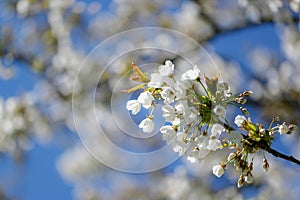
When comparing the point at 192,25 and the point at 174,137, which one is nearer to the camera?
the point at 174,137

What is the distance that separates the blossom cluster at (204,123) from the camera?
1841 mm

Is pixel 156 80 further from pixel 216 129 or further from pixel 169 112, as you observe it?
pixel 216 129

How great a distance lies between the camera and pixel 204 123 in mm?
1882

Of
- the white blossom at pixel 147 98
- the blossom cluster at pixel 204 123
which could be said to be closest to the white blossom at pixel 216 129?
the blossom cluster at pixel 204 123

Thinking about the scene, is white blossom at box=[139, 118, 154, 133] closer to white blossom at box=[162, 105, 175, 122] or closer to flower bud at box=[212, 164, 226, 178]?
white blossom at box=[162, 105, 175, 122]

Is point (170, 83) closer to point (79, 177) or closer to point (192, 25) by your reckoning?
Result: point (192, 25)

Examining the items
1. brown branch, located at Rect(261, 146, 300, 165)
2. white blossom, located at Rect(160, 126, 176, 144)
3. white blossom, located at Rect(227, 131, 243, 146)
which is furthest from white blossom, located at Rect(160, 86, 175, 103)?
brown branch, located at Rect(261, 146, 300, 165)

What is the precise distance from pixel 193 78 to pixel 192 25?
4.56m

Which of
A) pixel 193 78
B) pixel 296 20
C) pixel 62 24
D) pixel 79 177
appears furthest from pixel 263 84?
pixel 193 78

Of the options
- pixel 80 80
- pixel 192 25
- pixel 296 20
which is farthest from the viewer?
pixel 192 25

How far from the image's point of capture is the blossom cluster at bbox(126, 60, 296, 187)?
6.04 feet

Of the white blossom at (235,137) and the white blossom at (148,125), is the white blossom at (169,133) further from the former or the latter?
the white blossom at (235,137)

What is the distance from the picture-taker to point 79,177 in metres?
8.62

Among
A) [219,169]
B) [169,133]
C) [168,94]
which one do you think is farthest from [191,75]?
[219,169]
